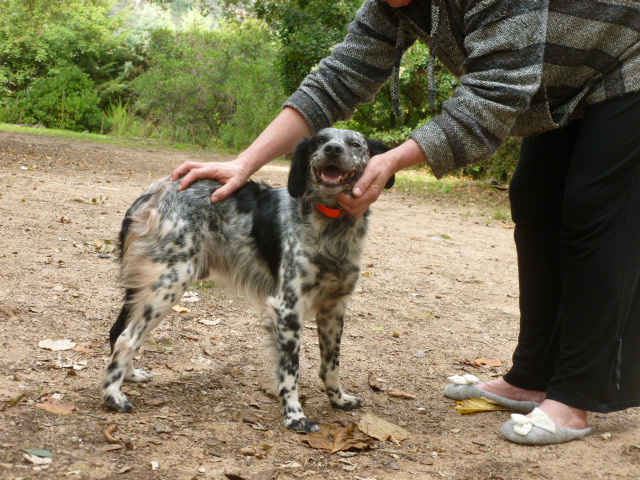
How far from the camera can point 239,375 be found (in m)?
3.78

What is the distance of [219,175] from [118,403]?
3.83 ft

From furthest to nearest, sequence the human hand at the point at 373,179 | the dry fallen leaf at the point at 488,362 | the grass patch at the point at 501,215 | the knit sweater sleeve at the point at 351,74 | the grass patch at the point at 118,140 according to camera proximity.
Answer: the grass patch at the point at 118,140, the grass patch at the point at 501,215, the dry fallen leaf at the point at 488,362, the knit sweater sleeve at the point at 351,74, the human hand at the point at 373,179

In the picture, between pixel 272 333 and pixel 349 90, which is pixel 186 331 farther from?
pixel 349 90

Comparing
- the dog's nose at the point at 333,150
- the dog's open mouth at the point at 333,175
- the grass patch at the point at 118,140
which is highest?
the dog's nose at the point at 333,150

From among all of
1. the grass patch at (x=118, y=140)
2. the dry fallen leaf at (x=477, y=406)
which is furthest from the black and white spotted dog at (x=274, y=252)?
the grass patch at (x=118, y=140)

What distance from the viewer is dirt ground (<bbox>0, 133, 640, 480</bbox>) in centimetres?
271

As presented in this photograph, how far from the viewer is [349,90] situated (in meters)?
3.46

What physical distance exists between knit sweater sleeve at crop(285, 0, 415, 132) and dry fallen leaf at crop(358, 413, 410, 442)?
4.62 feet

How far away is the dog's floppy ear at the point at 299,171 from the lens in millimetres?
3369

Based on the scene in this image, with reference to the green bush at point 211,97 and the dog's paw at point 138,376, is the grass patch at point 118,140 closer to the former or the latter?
the green bush at point 211,97

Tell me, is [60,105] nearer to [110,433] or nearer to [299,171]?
[299,171]

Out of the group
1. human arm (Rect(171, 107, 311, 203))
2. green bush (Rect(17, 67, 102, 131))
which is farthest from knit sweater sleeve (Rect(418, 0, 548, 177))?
green bush (Rect(17, 67, 102, 131))

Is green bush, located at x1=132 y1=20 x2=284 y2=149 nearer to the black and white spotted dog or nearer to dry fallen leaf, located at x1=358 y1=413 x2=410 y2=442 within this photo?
the black and white spotted dog

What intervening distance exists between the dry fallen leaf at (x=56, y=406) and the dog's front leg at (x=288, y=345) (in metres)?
0.90
